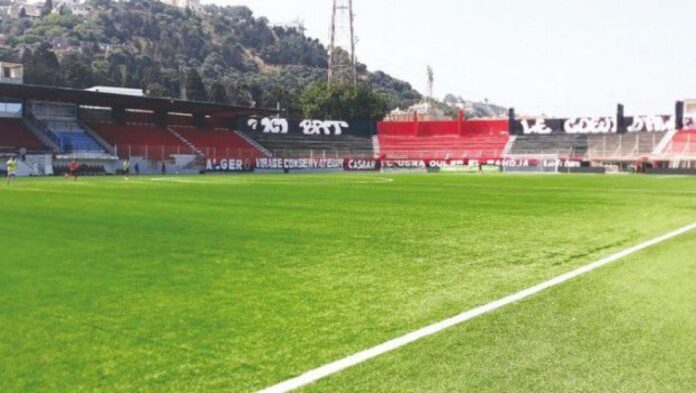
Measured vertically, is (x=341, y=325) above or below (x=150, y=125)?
below

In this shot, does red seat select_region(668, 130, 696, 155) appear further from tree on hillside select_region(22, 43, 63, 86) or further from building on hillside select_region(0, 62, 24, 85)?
tree on hillside select_region(22, 43, 63, 86)

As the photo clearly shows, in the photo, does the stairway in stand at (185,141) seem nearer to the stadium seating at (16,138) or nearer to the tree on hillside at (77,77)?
the stadium seating at (16,138)

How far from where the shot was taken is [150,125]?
2923 inches

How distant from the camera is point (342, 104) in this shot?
108438 millimetres

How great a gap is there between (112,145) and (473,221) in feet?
182

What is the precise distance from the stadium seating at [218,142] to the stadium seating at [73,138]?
1186cm

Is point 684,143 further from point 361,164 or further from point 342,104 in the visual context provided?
point 342,104

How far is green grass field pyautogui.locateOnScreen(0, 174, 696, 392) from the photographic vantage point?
428 cm

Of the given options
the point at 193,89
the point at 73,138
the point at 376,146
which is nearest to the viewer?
the point at 73,138

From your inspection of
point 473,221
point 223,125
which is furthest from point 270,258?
point 223,125

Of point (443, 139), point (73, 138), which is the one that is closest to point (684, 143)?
point (443, 139)

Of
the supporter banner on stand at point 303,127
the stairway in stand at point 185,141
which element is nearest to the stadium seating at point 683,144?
the supporter banner on stand at point 303,127

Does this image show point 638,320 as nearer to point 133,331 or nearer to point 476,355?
point 476,355

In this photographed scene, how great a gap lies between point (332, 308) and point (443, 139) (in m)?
86.5
